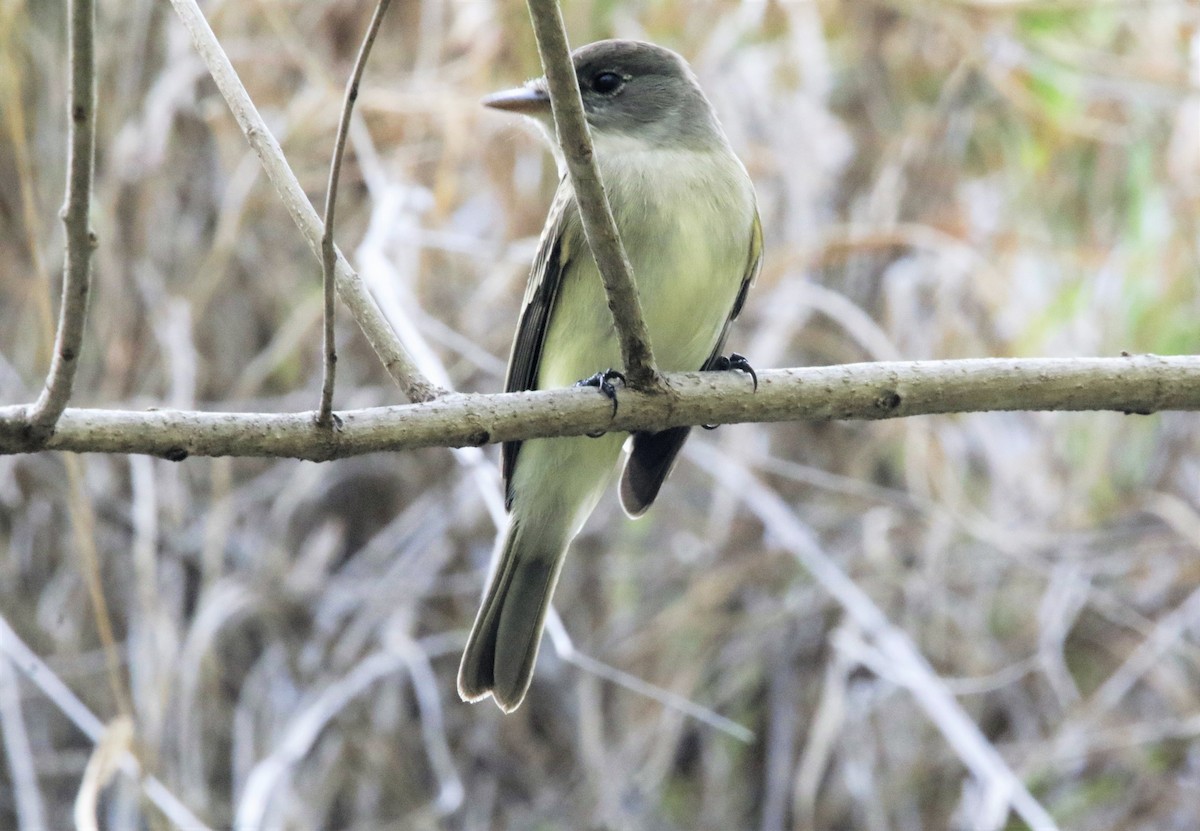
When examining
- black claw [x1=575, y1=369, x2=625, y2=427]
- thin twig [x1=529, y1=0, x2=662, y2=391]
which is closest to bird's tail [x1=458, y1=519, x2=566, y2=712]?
black claw [x1=575, y1=369, x2=625, y2=427]

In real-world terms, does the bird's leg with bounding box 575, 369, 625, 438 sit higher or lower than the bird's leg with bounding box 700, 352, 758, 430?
higher

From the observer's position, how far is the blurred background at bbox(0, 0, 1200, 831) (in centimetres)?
307

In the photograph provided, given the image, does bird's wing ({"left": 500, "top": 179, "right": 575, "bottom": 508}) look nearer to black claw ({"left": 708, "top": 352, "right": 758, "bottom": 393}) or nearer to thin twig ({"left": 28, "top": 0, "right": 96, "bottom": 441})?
black claw ({"left": 708, "top": 352, "right": 758, "bottom": 393})

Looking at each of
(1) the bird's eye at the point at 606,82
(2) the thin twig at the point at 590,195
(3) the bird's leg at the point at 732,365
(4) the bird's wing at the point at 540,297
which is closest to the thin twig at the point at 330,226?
(2) the thin twig at the point at 590,195

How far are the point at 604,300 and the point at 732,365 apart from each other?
11.7 inches

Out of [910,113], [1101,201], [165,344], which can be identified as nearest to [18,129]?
[165,344]

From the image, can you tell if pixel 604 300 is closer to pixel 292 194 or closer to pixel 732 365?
pixel 732 365

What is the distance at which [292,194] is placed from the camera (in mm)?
1736

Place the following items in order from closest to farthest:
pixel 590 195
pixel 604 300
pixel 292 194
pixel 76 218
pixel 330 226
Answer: pixel 76 218 → pixel 330 226 → pixel 590 195 → pixel 292 194 → pixel 604 300

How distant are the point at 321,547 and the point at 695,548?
95 cm

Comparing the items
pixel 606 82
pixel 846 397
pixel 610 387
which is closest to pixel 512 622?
pixel 610 387

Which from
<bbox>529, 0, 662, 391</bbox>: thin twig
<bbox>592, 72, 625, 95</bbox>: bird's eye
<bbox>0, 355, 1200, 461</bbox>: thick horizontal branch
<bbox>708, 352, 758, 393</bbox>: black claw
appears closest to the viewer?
<bbox>529, 0, 662, 391</bbox>: thin twig

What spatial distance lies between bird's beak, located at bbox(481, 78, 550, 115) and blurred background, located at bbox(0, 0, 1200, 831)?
1.18ft

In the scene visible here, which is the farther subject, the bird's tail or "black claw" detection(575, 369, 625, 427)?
the bird's tail
